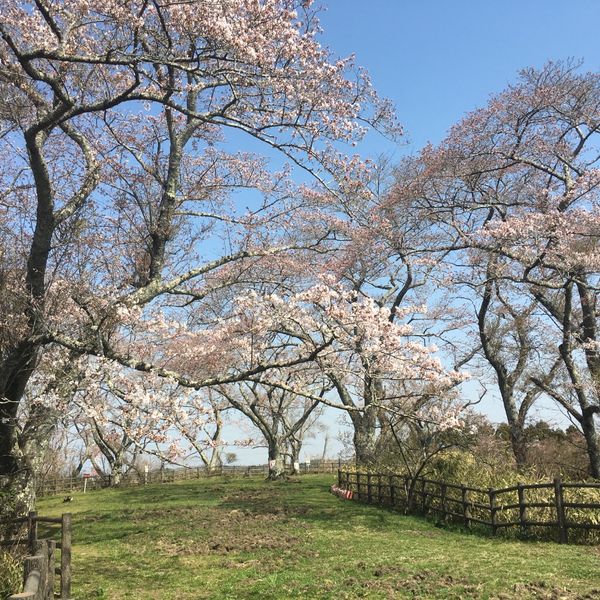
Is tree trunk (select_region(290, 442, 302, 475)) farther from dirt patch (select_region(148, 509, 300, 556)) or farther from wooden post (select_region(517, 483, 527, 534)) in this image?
wooden post (select_region(517, 483, 527, 534))

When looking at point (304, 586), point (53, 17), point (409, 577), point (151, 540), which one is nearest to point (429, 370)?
point (409, 577)

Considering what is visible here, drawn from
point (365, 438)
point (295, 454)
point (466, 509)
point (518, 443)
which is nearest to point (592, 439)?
point (518, 443)

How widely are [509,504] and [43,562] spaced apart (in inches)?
391

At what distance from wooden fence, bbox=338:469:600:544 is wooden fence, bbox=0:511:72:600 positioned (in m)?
8.41

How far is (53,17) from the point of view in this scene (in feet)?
23.8

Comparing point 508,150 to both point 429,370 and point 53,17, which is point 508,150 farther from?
point 53,17

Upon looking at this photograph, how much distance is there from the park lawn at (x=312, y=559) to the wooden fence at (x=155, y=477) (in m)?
13.7

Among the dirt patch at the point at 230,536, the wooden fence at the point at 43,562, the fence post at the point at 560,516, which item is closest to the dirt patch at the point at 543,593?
the fence post at the point at 560,516

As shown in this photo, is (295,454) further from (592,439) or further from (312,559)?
(312,559)

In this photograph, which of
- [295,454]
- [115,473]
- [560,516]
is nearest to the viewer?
[560,516]

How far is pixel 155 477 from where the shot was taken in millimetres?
35594

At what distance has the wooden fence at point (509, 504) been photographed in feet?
34.0

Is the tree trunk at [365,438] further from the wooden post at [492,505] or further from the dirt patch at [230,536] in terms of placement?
the wooden post at [492,505]

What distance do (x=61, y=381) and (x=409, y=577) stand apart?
6230mm
